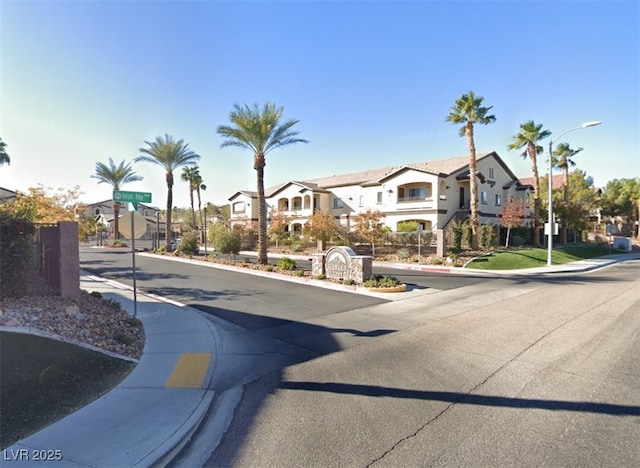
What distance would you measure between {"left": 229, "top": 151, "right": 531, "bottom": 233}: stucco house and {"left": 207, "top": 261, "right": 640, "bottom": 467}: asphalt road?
25014mm

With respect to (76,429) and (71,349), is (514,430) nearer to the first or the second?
Result: (76,429)

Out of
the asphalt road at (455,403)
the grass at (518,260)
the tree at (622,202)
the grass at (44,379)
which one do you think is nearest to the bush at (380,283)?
the asphalt road at (455,403)

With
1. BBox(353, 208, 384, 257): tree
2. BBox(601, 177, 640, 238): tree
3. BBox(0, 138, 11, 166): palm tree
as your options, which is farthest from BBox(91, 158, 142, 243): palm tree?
BBox(601, 177, 640, 238): tree

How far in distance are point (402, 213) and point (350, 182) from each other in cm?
859

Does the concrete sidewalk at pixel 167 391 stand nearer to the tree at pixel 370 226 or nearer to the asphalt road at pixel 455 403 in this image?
the asphalt road at pixel 455 403

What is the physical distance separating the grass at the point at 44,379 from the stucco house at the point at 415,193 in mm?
28834

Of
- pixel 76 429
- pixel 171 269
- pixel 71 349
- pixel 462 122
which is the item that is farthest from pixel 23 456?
pixel 462 122

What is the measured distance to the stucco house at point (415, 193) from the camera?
3350cm

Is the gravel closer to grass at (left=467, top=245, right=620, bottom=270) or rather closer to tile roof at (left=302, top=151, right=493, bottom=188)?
grass at (left=467, top=245, right=620, bottom=270)

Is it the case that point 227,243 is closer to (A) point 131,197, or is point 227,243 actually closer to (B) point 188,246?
(B) point 188,246

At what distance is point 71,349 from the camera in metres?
6.02

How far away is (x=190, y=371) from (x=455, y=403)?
416 centimetres

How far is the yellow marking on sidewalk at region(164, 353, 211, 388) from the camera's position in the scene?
17.8 feet

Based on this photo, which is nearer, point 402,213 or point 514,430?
point 514,430
